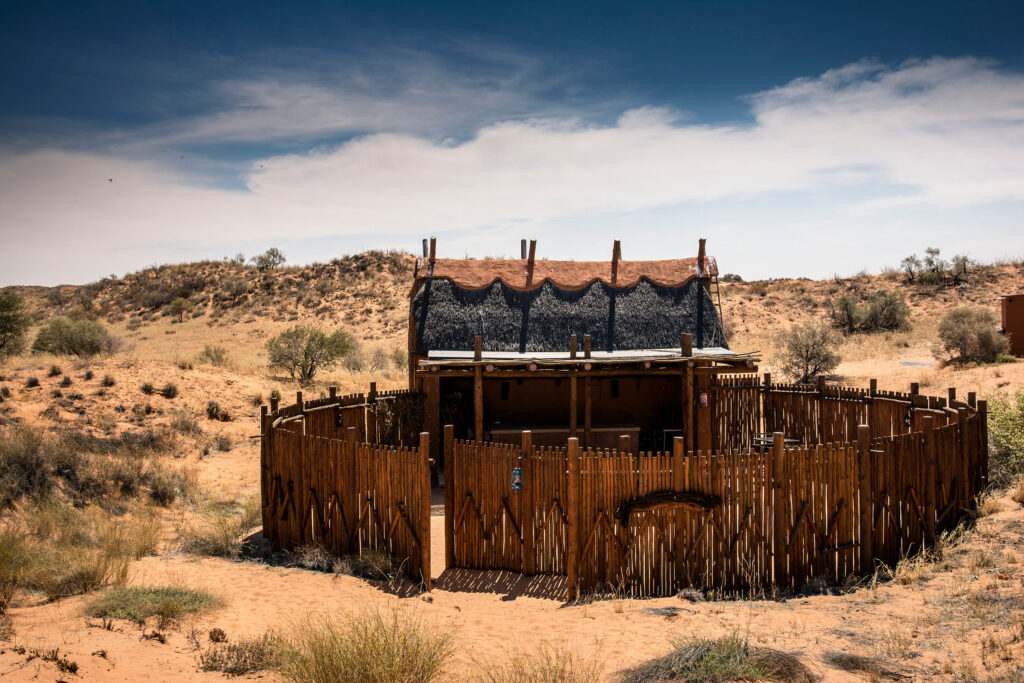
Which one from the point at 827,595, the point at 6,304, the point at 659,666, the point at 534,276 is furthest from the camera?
the point at 6,304

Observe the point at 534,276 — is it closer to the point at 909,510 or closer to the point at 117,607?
the point at 909,510

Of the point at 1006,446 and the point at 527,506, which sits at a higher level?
the point at 1006,446

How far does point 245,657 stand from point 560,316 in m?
11.0

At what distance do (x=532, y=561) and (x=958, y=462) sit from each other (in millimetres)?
5701

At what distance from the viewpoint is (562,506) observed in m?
7.42

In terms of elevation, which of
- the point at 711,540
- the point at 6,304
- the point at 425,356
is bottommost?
the point at 711,540

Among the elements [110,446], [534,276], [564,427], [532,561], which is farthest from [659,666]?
[110,446]

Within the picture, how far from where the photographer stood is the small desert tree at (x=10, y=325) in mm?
22516

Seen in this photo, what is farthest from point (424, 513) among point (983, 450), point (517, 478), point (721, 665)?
point (983, 450)

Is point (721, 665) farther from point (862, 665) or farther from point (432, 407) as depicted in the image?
point (432, 407)

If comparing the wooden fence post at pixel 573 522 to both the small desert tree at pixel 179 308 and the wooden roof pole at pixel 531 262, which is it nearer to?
the wooden roof pole at pixel 531 262

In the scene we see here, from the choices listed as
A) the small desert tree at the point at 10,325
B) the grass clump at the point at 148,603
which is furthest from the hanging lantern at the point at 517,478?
the small desert tree at the point at 10,325

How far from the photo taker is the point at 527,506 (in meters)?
7.67

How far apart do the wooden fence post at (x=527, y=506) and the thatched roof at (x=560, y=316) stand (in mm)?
7365
